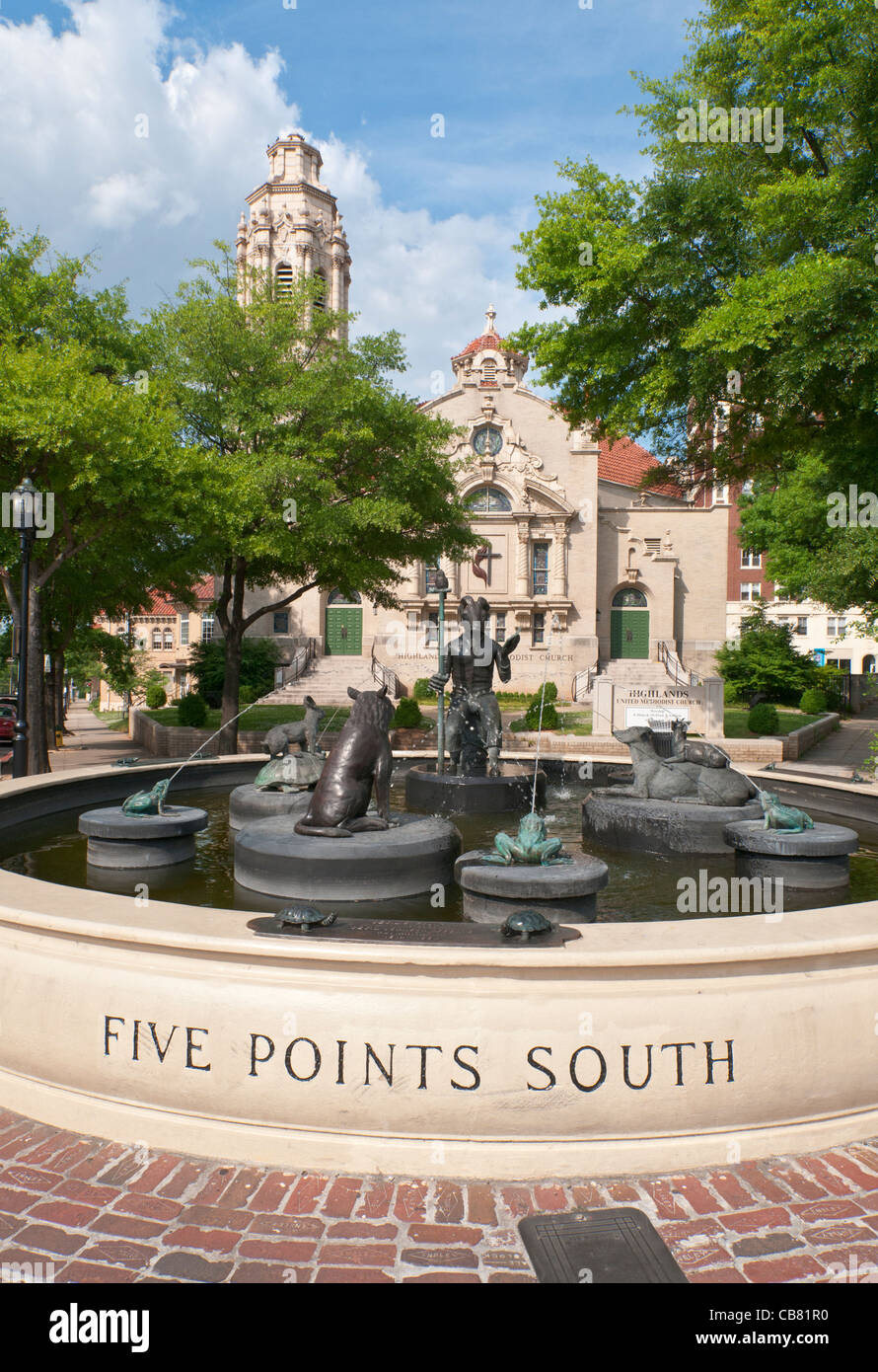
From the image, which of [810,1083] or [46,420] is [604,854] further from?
[46,420]

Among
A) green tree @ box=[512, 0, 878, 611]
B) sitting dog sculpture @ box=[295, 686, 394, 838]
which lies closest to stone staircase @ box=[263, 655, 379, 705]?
green tree @ box=[512, 0, 878, 611]

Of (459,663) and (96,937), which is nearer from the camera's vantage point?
(96,937)

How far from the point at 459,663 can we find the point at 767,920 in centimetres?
909

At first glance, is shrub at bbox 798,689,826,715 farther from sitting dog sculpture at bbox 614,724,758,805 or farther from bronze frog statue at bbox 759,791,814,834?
bronze frog statue at bbox 759,791,814,834

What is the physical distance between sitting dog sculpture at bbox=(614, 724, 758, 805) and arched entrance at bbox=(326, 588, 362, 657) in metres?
42.0

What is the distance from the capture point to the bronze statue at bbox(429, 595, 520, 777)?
517 inches

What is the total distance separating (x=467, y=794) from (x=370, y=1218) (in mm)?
7957

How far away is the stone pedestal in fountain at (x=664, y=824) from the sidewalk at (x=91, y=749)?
1281 cm

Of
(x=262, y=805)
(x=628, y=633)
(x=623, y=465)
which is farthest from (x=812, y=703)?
(x=262, y=805)

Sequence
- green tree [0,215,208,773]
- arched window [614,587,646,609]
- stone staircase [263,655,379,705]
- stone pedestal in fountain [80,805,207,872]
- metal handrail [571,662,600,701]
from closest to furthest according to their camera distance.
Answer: stone pedestal in fountain [80,805,207,872] < green tree [0,215,208,773] < stone staircase [263,655,379,705] < metal handrail [571,662,600,701] < arched window [614,587,646,609]

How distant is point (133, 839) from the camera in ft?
24.2

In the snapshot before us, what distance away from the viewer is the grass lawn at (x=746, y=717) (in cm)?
2969
